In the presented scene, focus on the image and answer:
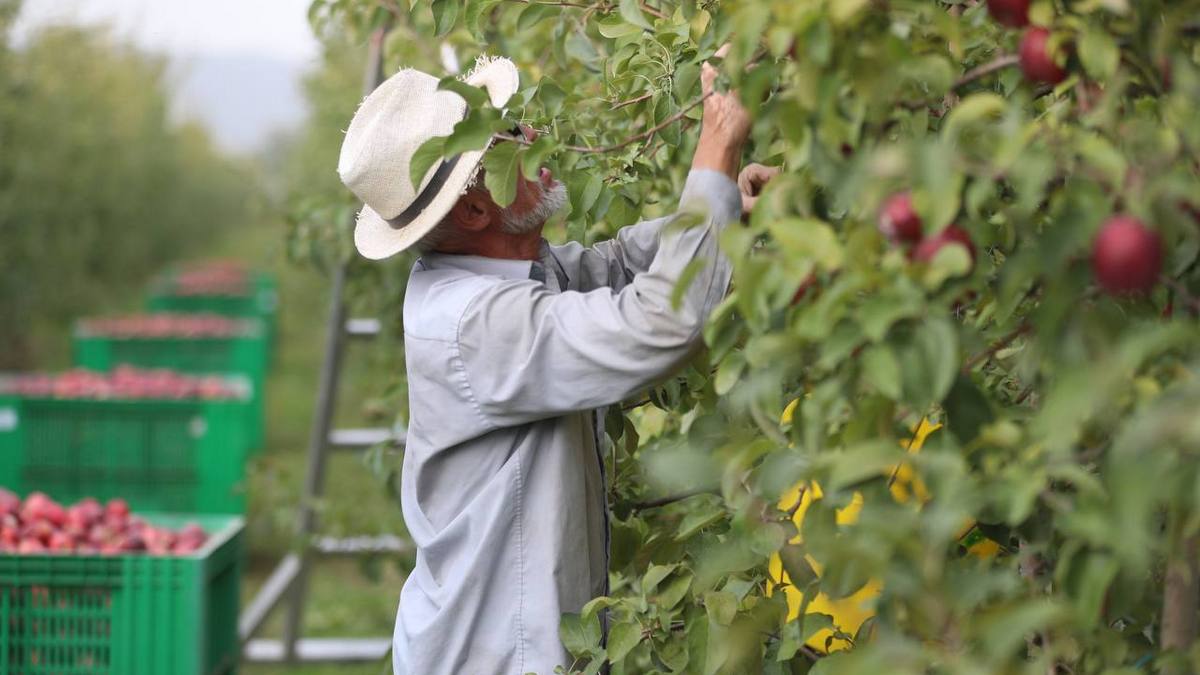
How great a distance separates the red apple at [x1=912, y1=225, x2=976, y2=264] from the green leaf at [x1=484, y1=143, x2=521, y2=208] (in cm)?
73

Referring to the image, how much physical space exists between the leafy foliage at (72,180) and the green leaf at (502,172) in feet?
18.5

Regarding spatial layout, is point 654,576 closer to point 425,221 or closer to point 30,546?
point 425,221

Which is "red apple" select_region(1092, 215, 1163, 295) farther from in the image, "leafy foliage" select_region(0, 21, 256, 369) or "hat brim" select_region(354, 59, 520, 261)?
"leafy foliage" select_region(0, 21, 256, 369)

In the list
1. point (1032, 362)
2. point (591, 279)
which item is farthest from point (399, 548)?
point (1032, 362)

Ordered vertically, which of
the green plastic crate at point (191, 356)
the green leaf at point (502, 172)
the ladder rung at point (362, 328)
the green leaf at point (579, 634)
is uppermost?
the green leaf at point (502, 172)

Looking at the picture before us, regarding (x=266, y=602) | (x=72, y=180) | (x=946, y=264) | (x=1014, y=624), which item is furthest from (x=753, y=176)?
(x=72, y=180)

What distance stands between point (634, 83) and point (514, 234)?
1.18 feet

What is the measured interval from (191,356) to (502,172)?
845 cm

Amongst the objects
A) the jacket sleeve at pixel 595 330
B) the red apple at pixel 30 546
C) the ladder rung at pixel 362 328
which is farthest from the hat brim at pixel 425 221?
the ladder rung at pixel 362 328

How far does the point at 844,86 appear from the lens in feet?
4.68

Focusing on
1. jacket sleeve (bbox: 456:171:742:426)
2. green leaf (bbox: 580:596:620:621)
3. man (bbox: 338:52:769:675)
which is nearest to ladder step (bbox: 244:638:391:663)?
man (bbox: 338:52:769:675)

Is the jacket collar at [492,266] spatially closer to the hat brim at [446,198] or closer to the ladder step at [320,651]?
the hat brim at [446,198]

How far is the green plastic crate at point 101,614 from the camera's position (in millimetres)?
3461

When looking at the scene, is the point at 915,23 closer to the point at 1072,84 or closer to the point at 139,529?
the point at 1072,84
